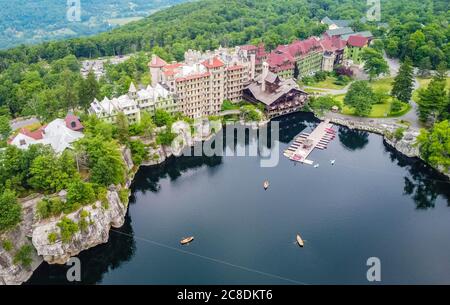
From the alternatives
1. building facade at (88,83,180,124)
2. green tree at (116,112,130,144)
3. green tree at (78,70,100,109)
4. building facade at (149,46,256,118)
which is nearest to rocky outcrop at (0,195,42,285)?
green tree at (116,112,130,144)

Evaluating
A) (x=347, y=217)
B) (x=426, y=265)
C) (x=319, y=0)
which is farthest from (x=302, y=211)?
(x=319, y=0)

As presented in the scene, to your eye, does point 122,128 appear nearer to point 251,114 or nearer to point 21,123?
point 21,123

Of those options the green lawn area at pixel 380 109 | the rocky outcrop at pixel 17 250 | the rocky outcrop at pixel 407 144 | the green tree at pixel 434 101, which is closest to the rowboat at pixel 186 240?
the rocky outcrop at pixel 17 250

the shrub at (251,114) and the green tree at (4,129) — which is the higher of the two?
the green tree at (4,129)

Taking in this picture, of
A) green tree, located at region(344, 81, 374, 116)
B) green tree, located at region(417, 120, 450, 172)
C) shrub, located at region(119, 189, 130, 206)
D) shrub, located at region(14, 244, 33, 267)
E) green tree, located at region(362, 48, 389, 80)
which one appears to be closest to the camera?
shrub, located at region(14, 244, 33, 267)

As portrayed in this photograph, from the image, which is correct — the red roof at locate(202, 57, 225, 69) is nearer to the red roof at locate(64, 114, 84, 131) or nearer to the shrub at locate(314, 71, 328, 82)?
the red roof at locate(64, 114, 84, 131)

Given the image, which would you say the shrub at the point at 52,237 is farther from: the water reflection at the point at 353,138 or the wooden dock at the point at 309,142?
the water reflection at the point at 353,138
